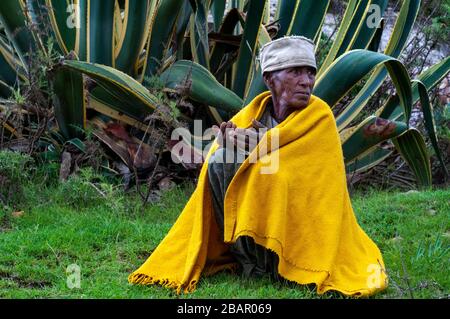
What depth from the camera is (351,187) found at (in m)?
6.40

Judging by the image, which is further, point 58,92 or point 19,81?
point 19,81

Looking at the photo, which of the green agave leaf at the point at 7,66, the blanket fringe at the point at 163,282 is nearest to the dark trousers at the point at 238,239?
the blanket fringe at the point at 163,282

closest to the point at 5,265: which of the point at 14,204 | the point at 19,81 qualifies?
the point at 14,204

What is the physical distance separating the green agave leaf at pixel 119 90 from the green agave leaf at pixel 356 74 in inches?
46.7

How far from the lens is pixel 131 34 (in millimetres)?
6352

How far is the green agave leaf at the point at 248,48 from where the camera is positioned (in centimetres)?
604

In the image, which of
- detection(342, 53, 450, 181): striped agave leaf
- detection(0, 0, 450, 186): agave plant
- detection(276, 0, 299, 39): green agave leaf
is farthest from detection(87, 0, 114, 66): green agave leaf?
detection(342, 53, 450, 181): striped agave leaf

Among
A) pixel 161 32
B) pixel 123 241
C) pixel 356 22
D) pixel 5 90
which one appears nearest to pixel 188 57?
pixel 161 32

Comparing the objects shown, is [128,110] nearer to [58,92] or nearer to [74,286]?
[58,92]

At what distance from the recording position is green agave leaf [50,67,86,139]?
5.80 meters

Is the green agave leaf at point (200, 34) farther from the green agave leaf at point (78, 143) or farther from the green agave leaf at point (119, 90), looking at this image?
the green agave leaf at point (78, 143)

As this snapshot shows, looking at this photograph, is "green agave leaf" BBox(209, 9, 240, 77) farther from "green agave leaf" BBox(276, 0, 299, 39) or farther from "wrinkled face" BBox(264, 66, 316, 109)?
"wrinkled face" BBox(264, 66, 316, 109)

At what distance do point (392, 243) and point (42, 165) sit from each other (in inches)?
108

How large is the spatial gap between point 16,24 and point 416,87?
3117 mm
